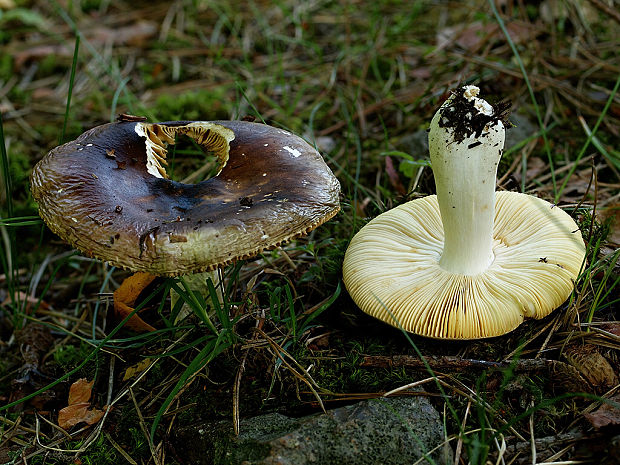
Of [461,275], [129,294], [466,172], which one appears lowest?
[129,294]

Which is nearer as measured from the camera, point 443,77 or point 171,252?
point 171,252

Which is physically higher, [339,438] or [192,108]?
[192,108]

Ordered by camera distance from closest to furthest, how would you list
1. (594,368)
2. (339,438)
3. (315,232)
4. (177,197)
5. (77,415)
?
(339,438) → (594,368) → (177,197) → (77,415) → (315,232)

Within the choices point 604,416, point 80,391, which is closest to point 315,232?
point 80,391

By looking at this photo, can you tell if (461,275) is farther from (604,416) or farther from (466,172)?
(604,416)

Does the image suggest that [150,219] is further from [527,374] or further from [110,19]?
[110,19]

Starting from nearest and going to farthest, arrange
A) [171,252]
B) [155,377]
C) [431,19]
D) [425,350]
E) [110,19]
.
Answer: [171,252] → [425,350] → [155,377] → [431,19] → [110,19]

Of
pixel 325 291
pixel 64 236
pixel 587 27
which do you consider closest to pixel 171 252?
pixel 64 236
